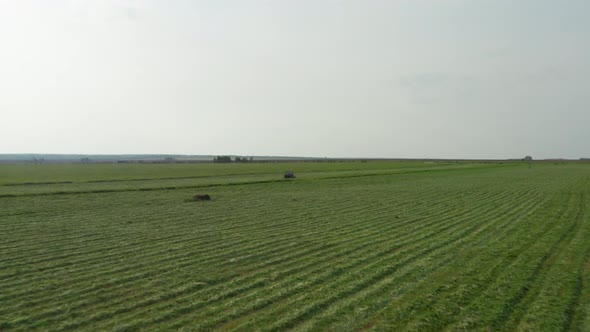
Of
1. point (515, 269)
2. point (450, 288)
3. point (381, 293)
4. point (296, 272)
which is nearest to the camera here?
point (381, 293)

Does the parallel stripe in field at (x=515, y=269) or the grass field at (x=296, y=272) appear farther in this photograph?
the parallel stripe in field at (x=515, y=269)

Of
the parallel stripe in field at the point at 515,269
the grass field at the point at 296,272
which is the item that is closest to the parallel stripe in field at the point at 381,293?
the grass field at the point at 296,272

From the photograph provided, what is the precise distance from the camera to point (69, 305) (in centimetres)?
767

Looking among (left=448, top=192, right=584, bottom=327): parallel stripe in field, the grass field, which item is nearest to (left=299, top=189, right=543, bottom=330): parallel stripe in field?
the grass field

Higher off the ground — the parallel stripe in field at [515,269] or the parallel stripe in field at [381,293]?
the parallel stripe in field at [515,269]

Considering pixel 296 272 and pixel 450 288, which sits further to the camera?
pixel 296 272

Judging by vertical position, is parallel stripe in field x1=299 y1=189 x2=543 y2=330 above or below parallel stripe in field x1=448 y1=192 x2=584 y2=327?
below

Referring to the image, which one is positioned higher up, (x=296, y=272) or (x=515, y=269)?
(x=515, y=269)

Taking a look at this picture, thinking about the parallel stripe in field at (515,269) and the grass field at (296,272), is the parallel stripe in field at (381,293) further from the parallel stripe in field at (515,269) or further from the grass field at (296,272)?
the parallel stripe in field at (515,269)

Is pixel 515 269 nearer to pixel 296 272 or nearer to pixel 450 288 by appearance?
pixel 450 288

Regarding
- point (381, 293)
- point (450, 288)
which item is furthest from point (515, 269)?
point (381, 293)

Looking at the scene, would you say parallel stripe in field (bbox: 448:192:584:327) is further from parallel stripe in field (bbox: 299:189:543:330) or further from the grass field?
parallel stripe in field (bbox: 299:189:543:330)

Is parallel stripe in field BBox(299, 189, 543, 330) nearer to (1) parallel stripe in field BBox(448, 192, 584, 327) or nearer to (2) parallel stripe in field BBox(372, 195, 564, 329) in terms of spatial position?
(2) parallel stripe in field BBox(372, 195, 564, 329)

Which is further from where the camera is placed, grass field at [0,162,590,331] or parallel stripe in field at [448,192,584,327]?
parallel stripe in field at [448,192,584,327]
